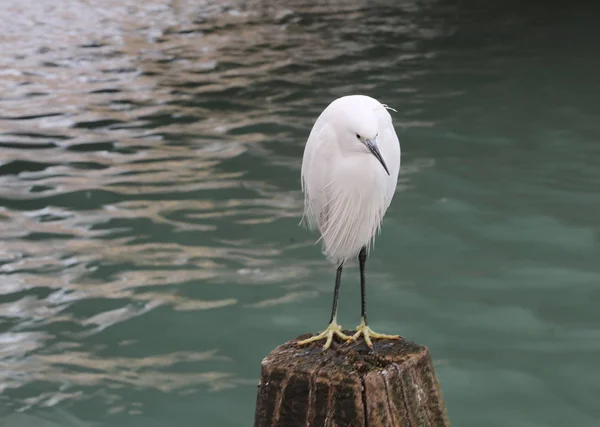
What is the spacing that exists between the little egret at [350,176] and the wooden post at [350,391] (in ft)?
0.73

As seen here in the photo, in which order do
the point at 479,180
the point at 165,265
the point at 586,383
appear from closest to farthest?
1. the point at 586,383
2. the point at 165,265
3. the point at 479,180

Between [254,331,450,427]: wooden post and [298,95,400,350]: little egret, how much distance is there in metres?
0.22

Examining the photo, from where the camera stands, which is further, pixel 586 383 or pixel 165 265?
pixel 165 265

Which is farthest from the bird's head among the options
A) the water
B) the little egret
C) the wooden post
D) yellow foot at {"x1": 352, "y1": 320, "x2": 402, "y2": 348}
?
the water

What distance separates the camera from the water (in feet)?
13.5

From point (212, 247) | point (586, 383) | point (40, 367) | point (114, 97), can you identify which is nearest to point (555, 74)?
point (114, 97)

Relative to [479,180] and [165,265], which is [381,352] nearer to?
[165,265]

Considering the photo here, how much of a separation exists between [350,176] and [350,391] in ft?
2.80

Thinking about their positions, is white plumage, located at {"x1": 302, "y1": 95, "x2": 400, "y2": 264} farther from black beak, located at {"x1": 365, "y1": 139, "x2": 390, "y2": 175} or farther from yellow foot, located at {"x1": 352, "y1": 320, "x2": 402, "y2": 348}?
yellow foot, located at {"x1": 352, "y1": 320, "x2": 402, "y2": 348}

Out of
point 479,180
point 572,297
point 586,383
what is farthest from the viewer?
point 479,180

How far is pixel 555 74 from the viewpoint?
9.38 m

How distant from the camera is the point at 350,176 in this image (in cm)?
270

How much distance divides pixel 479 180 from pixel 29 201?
10.7 ft

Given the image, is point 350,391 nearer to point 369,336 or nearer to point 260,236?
point 369,336
